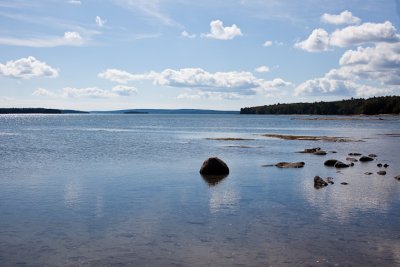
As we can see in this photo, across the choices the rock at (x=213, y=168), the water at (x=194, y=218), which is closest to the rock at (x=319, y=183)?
the water at (x=194, y=218)

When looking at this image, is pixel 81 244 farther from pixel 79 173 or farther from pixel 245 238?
pixel 79 173

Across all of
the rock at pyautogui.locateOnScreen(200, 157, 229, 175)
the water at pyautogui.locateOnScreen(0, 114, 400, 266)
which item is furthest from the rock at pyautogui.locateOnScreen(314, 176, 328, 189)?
the rock at pyautogui.locateOnScreen(200, 157, 229, 175)

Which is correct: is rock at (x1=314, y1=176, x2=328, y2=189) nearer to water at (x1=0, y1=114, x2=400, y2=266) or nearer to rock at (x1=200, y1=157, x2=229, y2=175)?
water at (x1=0, y1=114, x2=400, y2=266)

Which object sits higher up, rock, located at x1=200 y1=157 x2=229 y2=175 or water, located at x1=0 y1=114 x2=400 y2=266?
rock, located at x1=200 y1=157 x2=229 y2=175

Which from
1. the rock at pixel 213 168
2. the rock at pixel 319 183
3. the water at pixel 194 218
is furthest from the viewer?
the rock at pixel 213 168

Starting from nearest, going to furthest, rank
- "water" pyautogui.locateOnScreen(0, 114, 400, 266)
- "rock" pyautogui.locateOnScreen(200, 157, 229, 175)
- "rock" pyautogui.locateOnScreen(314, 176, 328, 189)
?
"water" pyautogui.locateOnScreen(0, 114, 400, 266), "rock" pyautogui.locateOnScreen(314, 176, 328, 189), "rock" pyautogui.locateOnScreen(200, 157, 229, 175)

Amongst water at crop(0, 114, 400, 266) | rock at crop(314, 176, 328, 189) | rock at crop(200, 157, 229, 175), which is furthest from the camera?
rock at crop(200, 157, 229, 175)

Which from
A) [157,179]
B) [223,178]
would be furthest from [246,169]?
[157,179]

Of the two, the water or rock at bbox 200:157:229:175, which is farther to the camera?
rock at bbox 200:157:229:175

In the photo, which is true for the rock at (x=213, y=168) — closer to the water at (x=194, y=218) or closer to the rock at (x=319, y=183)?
the water at (x=194, y=218)

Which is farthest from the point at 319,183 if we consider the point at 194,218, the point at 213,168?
the point at 194,218

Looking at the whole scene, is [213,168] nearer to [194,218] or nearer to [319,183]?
[319,183]

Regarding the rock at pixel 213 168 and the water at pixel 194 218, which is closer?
the water at pixel 194 218

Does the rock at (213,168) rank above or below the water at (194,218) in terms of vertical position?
above
